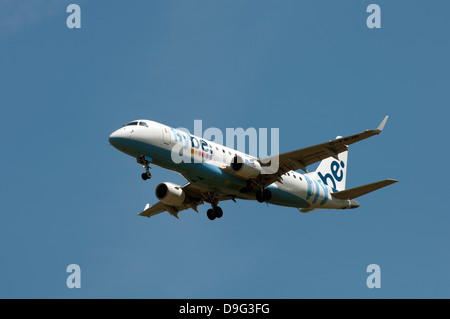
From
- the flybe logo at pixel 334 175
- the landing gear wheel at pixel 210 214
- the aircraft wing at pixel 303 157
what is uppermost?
the flybe logo at pixel 334 175

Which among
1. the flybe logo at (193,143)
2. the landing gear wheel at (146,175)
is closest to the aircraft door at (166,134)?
the flybe logo at (193,143)

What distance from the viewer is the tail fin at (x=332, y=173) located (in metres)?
55.5

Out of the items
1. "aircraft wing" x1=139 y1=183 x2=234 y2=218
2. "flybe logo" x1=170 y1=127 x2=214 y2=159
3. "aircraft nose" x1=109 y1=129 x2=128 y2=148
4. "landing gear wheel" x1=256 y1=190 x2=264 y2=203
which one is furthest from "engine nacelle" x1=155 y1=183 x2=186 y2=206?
"aircraft nose" x1=109 y1=129 x2=128 y2=148

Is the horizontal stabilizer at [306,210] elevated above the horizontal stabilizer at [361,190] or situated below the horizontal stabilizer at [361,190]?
below

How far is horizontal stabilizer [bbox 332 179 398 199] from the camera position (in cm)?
4714

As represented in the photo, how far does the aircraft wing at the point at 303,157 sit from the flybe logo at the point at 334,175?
8271mm

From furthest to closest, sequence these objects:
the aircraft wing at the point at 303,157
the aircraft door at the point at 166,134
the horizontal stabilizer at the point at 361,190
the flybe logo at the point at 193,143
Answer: the horizontal stabilizer at the point at 361,190, the flybe logo at the point at 193,143, the aircraft wing at the point at 303,157, the aircraft door at the point at 166,134

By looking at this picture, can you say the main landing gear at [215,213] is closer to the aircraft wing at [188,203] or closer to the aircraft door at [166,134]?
the aircraft wing at [188,203]

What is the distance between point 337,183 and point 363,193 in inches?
248

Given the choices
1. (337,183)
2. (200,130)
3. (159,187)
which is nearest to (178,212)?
(159,187)

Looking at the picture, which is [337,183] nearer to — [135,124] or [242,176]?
[242,176]

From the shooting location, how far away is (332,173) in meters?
57.2

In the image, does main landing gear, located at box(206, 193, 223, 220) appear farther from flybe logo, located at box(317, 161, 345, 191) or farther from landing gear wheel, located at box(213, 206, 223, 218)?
flybe logo, located at box(317, 161, 345, 191)

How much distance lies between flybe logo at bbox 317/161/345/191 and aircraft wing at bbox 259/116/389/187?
8271 millimetres
